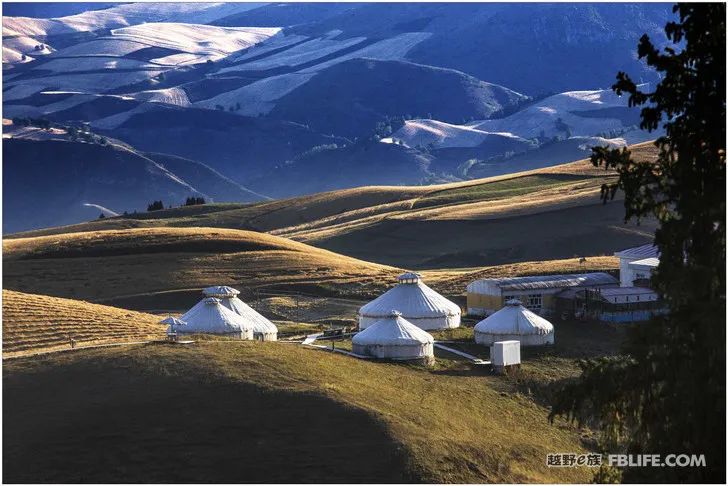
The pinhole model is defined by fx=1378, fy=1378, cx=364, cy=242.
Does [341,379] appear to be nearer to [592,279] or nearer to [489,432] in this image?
[489,432]

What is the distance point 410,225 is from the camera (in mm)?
140250

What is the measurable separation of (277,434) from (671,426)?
69.1 feet

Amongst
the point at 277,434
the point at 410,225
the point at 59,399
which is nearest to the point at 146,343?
the point at 59,399

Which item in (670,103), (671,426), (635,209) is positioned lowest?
(671,426)

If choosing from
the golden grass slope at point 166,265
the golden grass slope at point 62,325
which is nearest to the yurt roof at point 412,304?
the golden grass slope at point 62,325

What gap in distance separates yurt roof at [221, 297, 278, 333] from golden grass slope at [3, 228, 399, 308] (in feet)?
64.9

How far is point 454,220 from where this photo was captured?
13788cm

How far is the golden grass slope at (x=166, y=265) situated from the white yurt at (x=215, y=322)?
22.4 m

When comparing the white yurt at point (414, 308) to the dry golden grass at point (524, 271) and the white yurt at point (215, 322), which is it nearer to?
the white yurt at point (215, 322)

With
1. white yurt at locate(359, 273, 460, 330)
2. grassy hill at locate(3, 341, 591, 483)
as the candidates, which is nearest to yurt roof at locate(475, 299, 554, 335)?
white yurt at locate(359, 273, 460, 330)

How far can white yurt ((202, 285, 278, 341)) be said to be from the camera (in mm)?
64812

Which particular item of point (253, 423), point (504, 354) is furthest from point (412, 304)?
point (253, 423)

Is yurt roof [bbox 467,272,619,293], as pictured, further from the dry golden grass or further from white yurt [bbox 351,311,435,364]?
white yurt [bbox 351,311,435,364]

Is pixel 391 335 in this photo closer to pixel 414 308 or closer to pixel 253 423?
pixel 414 308
